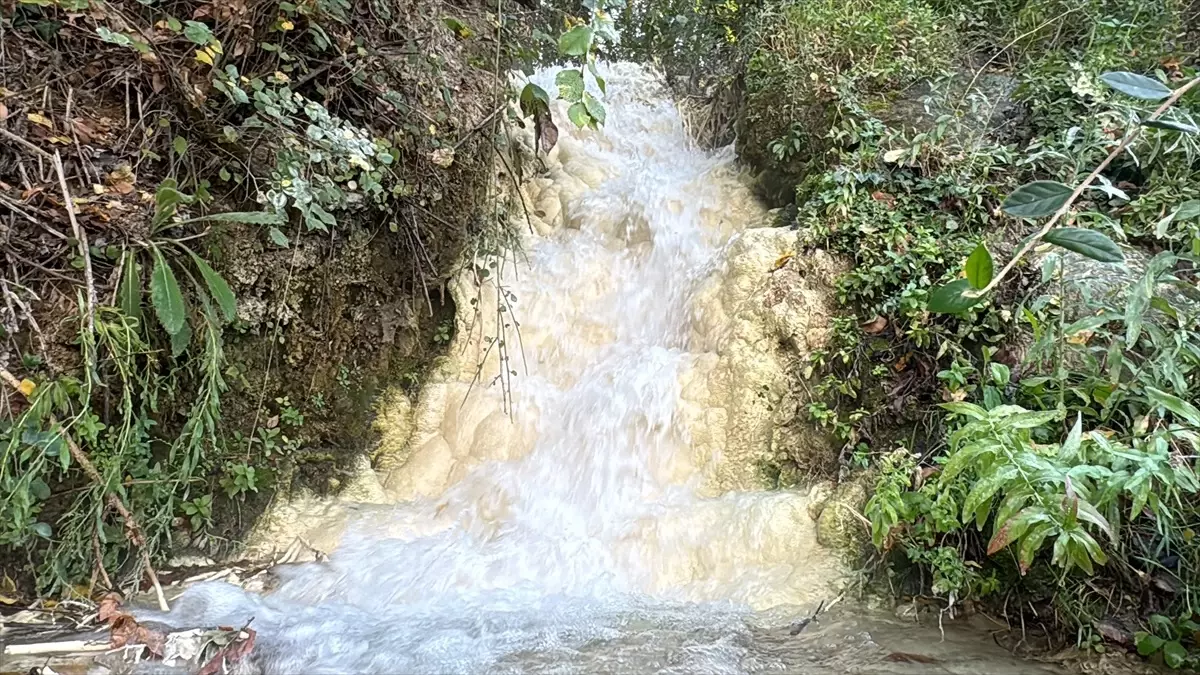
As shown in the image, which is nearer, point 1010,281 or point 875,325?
point 1010,281

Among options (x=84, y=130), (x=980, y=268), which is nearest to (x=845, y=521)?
(x=980, y=268)

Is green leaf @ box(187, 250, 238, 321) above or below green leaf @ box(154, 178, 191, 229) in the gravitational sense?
below

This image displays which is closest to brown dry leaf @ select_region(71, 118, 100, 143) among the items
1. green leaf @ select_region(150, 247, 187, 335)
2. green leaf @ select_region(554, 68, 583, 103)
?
green leaf @ select_region(150, 247, 187, 335)

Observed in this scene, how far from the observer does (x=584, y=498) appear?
3.78 meters

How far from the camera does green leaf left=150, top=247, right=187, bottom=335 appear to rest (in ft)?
8.88

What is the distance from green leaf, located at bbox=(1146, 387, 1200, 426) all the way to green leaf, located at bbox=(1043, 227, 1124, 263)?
856 mm

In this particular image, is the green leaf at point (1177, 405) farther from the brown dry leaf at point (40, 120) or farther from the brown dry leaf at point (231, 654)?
the brown dry leaf at point (40, 120)

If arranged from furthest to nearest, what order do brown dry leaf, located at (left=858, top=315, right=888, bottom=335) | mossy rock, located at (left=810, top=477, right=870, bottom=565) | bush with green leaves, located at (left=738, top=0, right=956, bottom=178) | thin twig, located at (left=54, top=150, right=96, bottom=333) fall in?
bush with green leaves, located at (left=738, top=0, right=956, bottom=178), brown dry leaf, located at (left=858, top=315, right=888, bottom=335), mossy rock, located at (left=810, top=477, right=870, bottom=565), thin twig, located at (left=54, top=150, right=96, bottom=333)

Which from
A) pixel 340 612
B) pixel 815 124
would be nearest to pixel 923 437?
pixel 815 124

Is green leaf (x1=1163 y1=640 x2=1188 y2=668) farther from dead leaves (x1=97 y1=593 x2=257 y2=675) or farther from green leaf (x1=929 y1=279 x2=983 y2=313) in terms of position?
dead leaves (x1=97 y1=593 x2=257 y2=675)

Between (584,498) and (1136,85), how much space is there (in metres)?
2.96

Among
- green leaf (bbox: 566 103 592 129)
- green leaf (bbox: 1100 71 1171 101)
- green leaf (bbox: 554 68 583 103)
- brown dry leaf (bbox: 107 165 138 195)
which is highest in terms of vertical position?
green leaf (bbox: 554 68 583 103)

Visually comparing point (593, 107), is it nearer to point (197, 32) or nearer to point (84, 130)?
point (197, 32)

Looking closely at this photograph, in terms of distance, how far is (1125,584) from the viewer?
2.37 meters
